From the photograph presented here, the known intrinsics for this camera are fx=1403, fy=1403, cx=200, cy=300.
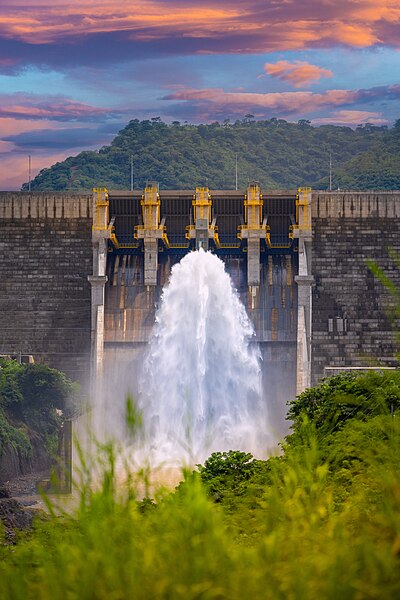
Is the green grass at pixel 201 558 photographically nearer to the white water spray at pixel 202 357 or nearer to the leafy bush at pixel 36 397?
the white water spray at pixel 202 357

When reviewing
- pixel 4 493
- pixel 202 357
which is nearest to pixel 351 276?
pixel 202 357

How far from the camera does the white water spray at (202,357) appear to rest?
87688 mm

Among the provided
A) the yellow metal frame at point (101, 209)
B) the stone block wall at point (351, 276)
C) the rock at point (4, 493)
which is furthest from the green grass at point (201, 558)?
the yellow metal frame at point (101, 209)

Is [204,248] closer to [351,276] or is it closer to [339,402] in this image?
[351,276]

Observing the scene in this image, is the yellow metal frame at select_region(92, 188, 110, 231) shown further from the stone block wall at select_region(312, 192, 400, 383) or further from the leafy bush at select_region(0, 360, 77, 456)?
the stone block wall at select_region(312, 192, 400, 383)

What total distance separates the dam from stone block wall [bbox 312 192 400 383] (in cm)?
9

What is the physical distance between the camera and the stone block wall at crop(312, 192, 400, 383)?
89750 millimetres

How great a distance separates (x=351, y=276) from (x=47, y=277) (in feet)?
67.3

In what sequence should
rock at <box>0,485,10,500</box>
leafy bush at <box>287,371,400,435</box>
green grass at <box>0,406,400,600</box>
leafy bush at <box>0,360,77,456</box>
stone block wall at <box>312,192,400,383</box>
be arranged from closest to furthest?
1. green grass at <box>0,406,400,600</box>
2. leafy bush at <box>287,371,400,435</box>
3. rock at <box>0,485,10,500</box>
4. leafy bush at <box>0,360,77,456</box>
5. stone block wall at <box>312,192,400,383</box>

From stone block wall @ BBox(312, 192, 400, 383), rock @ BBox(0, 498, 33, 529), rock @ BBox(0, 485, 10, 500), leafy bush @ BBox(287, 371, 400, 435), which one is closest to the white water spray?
stone block wall @ BBox(312, 192, 400, 383)

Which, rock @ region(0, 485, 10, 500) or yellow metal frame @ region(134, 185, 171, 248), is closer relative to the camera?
rock @ region(0, 485, 10, 500)

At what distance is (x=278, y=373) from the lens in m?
89.2

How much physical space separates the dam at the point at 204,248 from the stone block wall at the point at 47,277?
68 millimetres

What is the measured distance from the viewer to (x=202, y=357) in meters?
90.9
